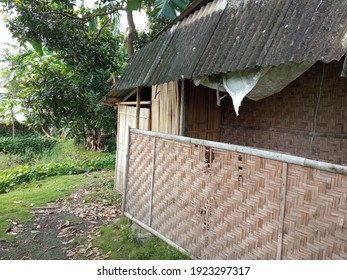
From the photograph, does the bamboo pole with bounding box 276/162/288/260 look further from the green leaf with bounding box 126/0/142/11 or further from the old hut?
the green leaf with bounding box 126/0/142/11

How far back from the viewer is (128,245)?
4441 mm

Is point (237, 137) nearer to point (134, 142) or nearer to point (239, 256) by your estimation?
point (134, 142)

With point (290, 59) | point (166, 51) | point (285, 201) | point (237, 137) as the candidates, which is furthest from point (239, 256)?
point (166, 51)

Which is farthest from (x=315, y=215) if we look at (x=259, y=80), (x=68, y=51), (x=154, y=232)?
(x=68, y=51)

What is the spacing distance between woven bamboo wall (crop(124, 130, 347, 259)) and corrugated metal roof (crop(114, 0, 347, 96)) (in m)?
1.01

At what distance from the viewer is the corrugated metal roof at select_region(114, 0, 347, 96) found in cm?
253

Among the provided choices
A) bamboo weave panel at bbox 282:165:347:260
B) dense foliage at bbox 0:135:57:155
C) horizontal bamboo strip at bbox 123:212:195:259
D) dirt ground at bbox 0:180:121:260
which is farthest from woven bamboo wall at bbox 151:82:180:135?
dense foliage at bbox 0:135:57:155

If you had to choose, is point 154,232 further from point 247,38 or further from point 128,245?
point 247,38

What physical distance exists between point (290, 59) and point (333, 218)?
1.44m

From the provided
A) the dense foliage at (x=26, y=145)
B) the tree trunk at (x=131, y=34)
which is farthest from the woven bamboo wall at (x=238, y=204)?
the dense foliage at (x=26, y=145)

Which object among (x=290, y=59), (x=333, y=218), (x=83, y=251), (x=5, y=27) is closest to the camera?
(x=333, y=218)

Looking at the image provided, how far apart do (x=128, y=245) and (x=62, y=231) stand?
1673 millimetres

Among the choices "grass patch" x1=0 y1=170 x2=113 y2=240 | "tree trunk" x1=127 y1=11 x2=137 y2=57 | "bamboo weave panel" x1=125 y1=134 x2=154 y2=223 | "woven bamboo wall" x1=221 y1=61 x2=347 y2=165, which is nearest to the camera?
"woven bamboo wall" x1=221 y1=61 x2=347 y2=165
